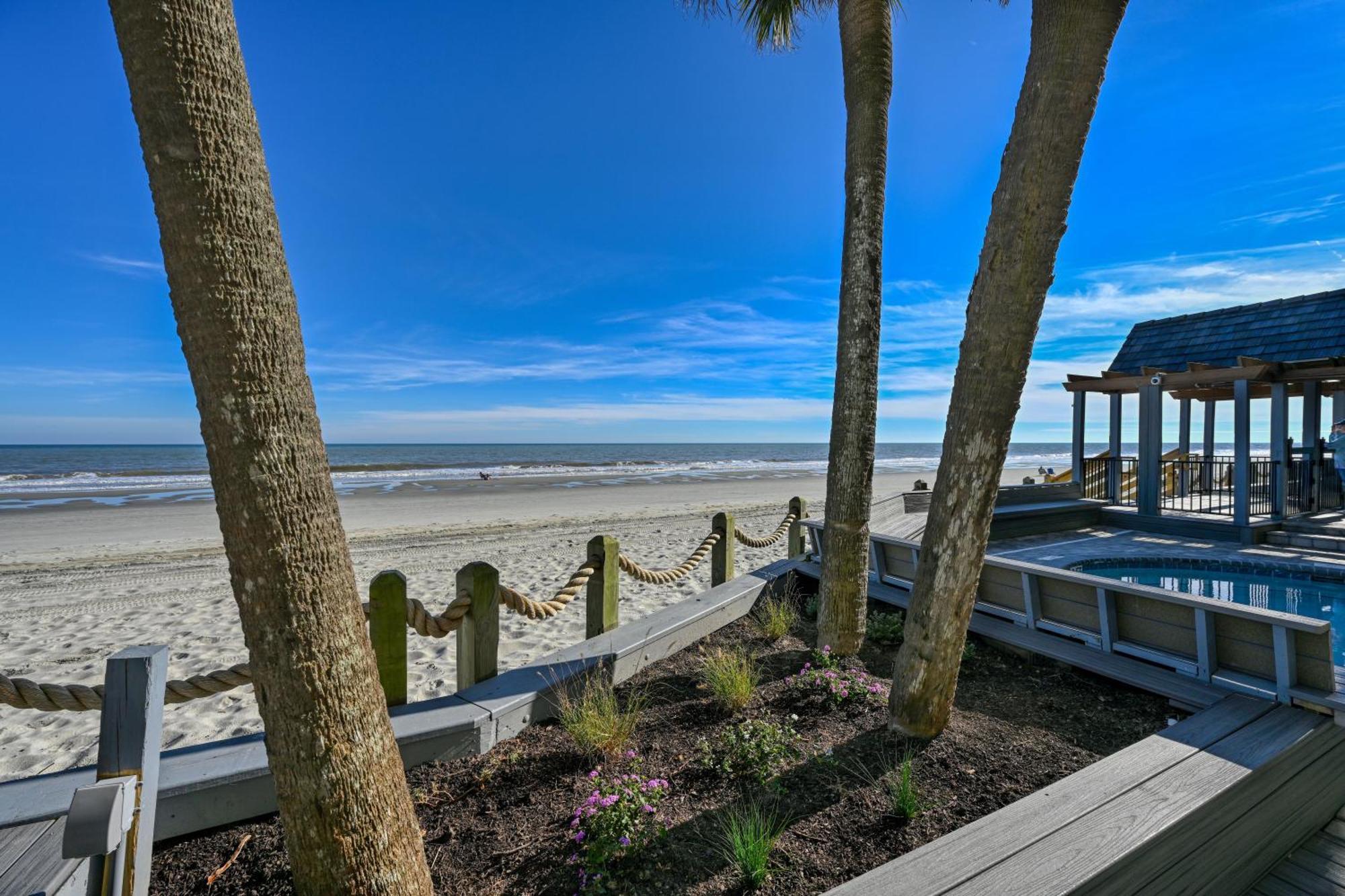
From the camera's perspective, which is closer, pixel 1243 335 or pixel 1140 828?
pixel 1140 828

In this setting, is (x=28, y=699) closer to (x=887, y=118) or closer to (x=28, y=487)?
(x=887, y=118)

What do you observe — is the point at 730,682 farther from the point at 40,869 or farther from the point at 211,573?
the point at 211,573

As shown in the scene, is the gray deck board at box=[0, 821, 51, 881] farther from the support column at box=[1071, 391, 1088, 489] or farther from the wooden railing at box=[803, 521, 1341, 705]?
the support column at box=[1071, 391, 1088, 489]

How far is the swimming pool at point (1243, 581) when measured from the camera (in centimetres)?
560

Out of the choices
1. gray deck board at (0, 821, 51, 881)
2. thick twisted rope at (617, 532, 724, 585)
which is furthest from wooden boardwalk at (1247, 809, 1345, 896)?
gray deck board at (0, 821, 51, 881)

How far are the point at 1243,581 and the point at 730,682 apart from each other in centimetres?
711

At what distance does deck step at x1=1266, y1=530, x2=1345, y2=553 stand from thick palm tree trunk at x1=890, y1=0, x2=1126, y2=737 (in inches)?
356

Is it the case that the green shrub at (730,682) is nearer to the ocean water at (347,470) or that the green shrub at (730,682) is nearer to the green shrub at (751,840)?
the green shrub at (751,840)

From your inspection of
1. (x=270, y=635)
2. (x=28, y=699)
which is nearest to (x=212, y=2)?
(x=270, y=635)

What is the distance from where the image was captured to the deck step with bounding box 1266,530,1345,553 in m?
7.89

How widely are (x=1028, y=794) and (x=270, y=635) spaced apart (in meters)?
2.57

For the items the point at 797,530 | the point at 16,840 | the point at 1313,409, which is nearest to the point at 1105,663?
the point at 797,530

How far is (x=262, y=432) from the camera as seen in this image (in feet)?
4.48

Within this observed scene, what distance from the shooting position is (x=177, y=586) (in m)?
7.89
